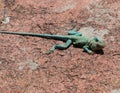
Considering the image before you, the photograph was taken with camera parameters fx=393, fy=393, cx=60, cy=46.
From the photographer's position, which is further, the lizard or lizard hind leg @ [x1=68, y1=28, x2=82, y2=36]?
lizard hind leg @ [x1=68, y1=28, x2=82, y2=36]

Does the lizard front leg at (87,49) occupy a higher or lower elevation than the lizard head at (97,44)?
lower

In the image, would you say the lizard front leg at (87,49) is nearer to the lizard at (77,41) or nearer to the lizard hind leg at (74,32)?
the lizard at (77,41)

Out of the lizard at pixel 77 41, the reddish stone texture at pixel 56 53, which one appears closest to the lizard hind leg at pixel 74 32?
the lizard at pixel 77 41

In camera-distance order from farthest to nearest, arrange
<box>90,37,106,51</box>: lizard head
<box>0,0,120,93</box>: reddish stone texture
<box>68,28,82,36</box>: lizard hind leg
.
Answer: <box>68,28,82,36</box>: lizard hind leg → <box>90,37,106,51</box>: lizard head → <box>0,0,120,93</box>: reddish stone texture

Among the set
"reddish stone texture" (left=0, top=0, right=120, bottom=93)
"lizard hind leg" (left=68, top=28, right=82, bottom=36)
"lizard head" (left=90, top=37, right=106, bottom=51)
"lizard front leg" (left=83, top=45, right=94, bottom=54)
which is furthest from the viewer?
"lizard hind leg" (left=68, top=28, right=82, bottom=36)

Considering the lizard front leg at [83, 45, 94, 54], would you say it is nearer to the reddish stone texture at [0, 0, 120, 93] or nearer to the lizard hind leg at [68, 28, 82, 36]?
the reddish stone texture at [0, 0, 120, 93]

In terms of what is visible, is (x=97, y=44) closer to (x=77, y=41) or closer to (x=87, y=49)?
(x=87, y=49)

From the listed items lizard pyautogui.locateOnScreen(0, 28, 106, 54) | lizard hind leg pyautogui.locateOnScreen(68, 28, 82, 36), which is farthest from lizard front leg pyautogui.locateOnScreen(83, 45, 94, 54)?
lizard hind leg pyautogui.locateOnScreen(68, 28, 82, 36)

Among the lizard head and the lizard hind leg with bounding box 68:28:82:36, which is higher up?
the lizard head
